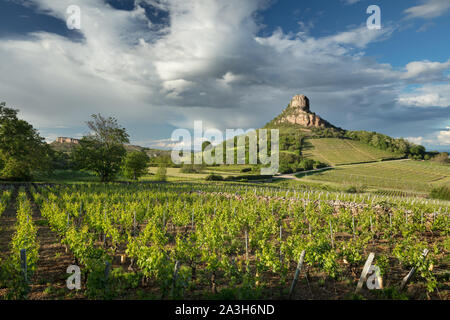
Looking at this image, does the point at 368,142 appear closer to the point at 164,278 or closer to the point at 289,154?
the point at 289,154

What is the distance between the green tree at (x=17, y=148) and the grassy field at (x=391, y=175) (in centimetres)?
6163

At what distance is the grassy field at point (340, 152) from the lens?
90.6 meters

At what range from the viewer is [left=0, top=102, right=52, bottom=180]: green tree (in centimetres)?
3266

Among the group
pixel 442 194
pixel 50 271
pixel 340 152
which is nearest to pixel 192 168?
pixel 442 194

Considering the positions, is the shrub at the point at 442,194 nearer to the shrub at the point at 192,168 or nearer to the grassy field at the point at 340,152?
the grassy field at the point at 340,152

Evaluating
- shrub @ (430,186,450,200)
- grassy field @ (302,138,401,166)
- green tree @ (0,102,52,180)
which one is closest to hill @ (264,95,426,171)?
grassy field @ (302,138,401,166)

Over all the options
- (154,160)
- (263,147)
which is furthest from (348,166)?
(154,160)

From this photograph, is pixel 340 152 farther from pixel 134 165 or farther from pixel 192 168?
pixel 134 165

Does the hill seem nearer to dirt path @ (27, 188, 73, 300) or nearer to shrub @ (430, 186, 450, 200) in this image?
shrub @ (430, 186, 450, 200)

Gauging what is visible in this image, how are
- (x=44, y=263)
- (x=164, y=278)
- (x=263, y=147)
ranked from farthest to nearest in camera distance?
(x=263, y=147) → (x=44, y=263) → (x=164, y=278)

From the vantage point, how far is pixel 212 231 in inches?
402

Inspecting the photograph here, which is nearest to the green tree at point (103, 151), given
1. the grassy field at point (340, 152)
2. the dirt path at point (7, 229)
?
the dirt path at point (7, 229)
